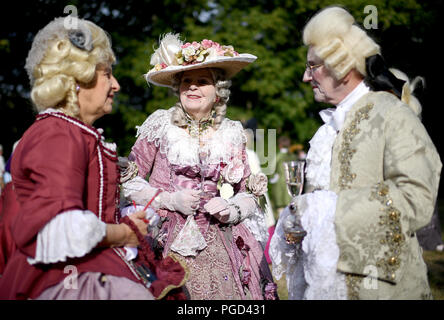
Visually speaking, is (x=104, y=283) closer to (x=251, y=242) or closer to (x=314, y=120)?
(x=251, y=242)

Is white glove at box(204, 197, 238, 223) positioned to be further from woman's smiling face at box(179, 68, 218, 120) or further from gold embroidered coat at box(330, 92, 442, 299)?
gold embroidered coat at box(330, 92, 442, 299)

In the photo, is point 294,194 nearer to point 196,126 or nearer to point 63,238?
point 63,238

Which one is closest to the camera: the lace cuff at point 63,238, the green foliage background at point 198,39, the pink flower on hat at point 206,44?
the lace cuff at point 63,238

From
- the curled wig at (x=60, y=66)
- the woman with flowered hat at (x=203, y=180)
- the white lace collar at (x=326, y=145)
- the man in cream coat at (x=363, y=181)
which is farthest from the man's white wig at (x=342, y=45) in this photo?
the curled wig at (x=60, y=66)

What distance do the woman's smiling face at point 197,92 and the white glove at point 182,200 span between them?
64cm

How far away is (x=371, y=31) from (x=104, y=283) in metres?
1.87

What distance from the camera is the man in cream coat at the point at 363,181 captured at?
80.5 inches

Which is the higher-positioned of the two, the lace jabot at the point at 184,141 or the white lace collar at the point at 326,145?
the white lace collar at the point at 326,145

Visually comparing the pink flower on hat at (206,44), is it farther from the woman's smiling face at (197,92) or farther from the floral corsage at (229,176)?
the floral corsage at (229,176)

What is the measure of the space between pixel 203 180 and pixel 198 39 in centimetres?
840

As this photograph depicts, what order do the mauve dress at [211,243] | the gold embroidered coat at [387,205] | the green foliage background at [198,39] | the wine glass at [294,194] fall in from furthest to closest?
1. the green foliage background at [198,39]
2. the mauve dress at [211,243]
3. the wine glass at [294,194]
4. the gold embroidered coat at [387,205]

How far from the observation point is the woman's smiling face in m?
3.26

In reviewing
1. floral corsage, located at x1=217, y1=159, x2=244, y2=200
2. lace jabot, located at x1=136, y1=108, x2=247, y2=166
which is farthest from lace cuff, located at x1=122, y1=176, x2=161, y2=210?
floral corsage, located at x1=217, y1=159, x2=244, y2=200

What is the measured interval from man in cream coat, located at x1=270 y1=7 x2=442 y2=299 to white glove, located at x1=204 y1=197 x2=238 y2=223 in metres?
0.68
